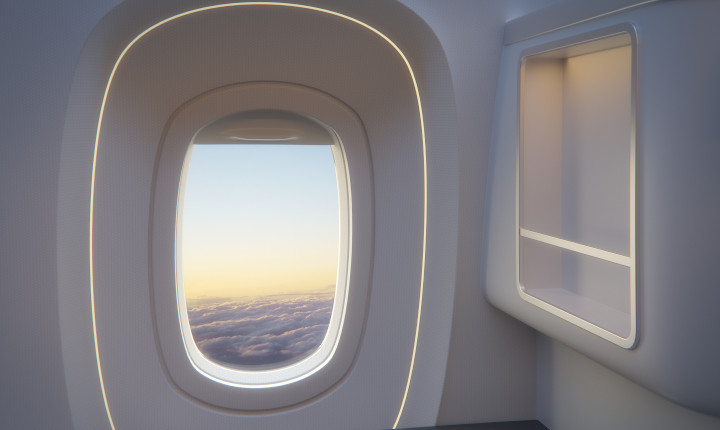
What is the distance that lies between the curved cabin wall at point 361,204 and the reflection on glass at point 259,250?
0.22 m

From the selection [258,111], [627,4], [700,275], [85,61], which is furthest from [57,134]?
[700,275]

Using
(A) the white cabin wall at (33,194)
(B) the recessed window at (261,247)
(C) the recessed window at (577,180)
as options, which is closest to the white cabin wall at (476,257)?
(C) the recessed window at (577,180)

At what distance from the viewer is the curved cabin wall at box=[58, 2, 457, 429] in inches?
77.9

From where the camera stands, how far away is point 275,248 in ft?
9.08

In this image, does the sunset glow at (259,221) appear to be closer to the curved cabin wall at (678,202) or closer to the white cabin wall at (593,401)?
the white cabin wall at (593,401)

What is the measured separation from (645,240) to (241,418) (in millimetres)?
1795

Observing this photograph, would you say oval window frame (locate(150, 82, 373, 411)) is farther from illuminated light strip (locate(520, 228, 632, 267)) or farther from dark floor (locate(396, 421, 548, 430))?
illuminated light strip (locate(520, 228, 632, 267))

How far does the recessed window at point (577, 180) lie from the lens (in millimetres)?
1688

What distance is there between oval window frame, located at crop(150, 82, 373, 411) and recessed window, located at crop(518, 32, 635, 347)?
0.78m

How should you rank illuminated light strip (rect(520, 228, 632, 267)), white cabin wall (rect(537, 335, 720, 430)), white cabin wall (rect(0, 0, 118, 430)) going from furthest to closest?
white cabin wall (rect(0, 0, 118, 430)) → white cabin wall (rect(537, 335, 720, 430)) → illuminated light strip (rect(520, 228, 632, 267))

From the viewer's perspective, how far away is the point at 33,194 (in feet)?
6.03

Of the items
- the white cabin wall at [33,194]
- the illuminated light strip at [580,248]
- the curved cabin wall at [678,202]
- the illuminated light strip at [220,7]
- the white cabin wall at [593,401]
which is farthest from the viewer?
the illuminated light strip at [220,7]

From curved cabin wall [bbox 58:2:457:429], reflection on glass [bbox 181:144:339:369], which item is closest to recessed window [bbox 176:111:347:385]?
reflection on glass [bbox 181:144:339:369]

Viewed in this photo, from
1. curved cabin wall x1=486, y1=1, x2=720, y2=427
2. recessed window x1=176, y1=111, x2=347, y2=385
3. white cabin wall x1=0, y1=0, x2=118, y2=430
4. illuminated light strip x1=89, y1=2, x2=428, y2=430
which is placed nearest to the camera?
curved cabin wall x1=486, y1=1, x2=720, y2=427
